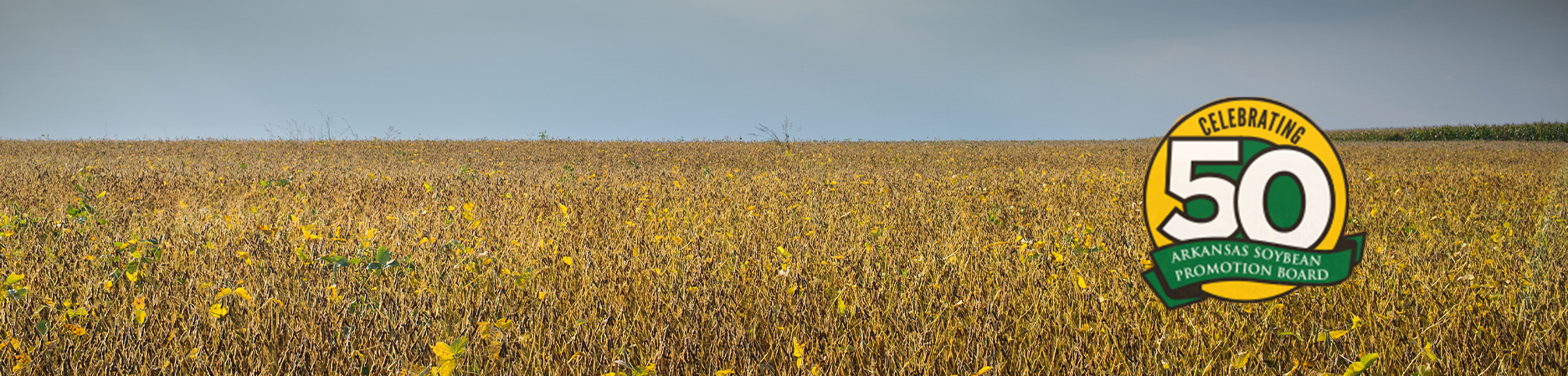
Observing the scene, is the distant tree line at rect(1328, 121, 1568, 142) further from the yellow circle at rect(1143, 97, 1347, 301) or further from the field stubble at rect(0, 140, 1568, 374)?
the yellow circle at rect(1143, 97, 1347, 301)

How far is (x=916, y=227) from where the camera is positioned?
464 centimetres

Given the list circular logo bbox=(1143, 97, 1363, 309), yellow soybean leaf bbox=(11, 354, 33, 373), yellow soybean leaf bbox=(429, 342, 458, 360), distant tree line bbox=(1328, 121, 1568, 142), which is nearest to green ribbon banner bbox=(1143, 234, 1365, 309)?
circular logo bbox=(1143, 97, 1363, 309)

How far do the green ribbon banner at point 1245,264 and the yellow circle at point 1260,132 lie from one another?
0.04 meters

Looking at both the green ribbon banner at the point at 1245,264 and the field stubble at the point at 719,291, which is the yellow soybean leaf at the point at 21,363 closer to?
the field stubble at the point at 719,291

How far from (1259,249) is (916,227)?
2.87 metres

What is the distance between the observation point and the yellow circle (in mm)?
1699

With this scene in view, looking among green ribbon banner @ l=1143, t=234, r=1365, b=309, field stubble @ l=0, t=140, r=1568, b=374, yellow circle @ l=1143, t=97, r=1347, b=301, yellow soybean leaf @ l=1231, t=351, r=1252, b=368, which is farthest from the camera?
field stubble @ l=0, t=140, r=1568, b=374

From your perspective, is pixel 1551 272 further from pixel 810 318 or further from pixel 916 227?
pixel 810 318

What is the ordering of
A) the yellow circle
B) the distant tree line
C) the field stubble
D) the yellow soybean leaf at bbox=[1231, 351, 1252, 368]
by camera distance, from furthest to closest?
the distant tree line, the field stubble, the yellow soybean leaf at bbox=[1231, 351, 1252, 368], the yellow circle

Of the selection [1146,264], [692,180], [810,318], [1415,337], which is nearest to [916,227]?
[1146,264]

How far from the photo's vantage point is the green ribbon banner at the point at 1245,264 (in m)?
1.80

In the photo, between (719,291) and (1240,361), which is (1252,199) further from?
(719,291)

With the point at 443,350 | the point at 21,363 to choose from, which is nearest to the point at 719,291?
the point at 443,350

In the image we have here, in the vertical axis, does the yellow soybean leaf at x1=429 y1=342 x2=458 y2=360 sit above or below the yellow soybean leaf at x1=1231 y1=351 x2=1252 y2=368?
above
